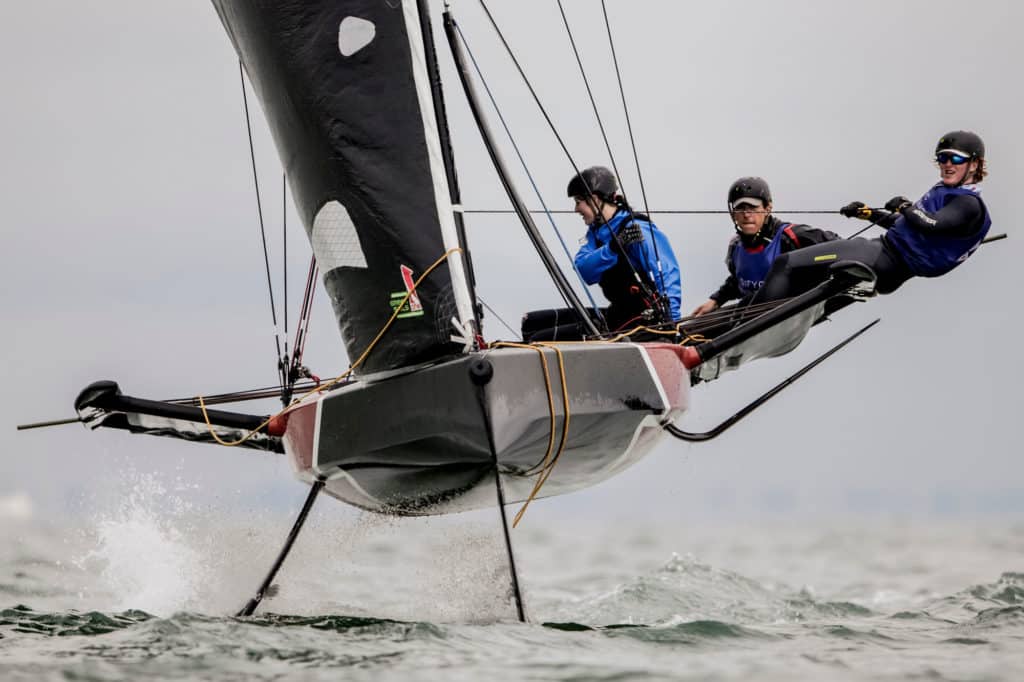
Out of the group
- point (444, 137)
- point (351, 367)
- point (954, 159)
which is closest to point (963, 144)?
point (954, 159)

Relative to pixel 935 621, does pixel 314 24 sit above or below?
above

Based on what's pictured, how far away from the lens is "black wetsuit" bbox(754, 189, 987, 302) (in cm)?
599

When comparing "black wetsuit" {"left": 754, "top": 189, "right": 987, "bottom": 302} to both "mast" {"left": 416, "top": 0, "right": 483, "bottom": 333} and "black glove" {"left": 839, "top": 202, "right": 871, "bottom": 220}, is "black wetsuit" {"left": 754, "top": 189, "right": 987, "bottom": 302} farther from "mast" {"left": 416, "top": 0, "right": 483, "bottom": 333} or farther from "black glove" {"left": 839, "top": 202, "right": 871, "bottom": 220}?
"mast" {"left": 416, "top": 0, "right": 483, "bottom": 333}

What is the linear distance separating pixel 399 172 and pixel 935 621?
3.28 m

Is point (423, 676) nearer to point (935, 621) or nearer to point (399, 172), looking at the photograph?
point (399, 172)

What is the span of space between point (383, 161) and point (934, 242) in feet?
7.95

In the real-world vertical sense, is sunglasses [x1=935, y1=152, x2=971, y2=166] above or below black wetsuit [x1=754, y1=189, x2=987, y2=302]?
above

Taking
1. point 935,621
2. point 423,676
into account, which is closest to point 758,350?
point 935,621

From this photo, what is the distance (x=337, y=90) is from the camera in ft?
17.7

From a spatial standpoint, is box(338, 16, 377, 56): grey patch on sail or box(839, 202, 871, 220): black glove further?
box(839, 202, 871, 220): black glove

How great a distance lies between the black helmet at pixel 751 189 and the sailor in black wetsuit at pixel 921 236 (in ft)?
Result: 1.61

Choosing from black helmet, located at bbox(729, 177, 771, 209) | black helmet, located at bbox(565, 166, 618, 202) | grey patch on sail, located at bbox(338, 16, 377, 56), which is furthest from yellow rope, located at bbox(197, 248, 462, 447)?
black helmet, located at bbox(729, 177, 771, 209)

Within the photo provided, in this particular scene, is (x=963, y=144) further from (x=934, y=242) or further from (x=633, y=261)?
(x=633, y=261)

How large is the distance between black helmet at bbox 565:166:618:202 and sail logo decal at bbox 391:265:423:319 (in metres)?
1.45
